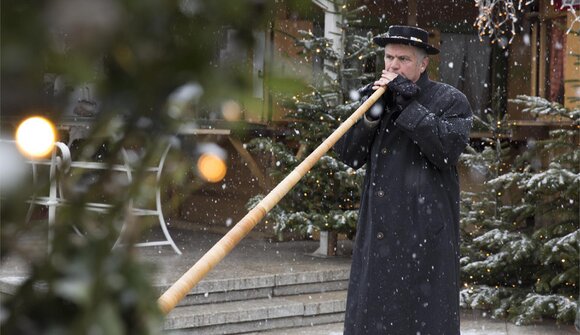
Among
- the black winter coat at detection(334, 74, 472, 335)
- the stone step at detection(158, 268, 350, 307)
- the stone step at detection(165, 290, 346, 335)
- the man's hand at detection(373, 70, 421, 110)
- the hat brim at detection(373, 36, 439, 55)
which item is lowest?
the stone step at detection(165, 290, 346, 335)

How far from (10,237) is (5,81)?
160 millimetres

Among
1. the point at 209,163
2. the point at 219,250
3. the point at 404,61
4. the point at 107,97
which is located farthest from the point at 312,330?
the point at 107,97

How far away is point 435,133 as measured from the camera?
14.3 ft

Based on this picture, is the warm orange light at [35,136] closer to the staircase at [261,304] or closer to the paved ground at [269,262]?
the paved ground at [269,262]

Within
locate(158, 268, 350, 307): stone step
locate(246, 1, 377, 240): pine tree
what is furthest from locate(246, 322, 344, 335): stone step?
locate(246, 1, 377, 240): pine tree

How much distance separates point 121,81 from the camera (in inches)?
31.9

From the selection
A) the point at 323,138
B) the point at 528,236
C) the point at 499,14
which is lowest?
the point at 528,236

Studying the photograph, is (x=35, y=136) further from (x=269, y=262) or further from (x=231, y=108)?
(x=269, y=262)

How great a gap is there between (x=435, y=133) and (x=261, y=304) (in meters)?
3.03

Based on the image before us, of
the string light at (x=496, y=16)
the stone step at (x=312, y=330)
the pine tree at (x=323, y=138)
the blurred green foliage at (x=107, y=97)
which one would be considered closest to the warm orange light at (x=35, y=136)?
the blurred green foliage at (x=107, y=97)

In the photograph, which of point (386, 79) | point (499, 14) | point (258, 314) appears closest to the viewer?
point (386, 79)

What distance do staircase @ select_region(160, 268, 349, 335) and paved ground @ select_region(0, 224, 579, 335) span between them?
145 mm

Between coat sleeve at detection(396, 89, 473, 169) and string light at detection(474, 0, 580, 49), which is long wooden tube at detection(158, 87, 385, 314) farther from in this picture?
string light at detection(474, 0, 580, 49)

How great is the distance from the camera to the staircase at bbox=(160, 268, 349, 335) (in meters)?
6.65
